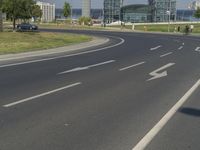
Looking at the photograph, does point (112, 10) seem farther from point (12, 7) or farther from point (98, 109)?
point (98, 109)

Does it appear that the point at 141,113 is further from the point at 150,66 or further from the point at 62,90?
the point at 150,66

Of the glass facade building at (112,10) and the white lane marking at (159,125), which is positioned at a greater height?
the glass facade building at (112,10)

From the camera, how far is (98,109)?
353 inches

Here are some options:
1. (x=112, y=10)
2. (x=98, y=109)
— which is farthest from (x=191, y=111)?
(x=112, y=10)

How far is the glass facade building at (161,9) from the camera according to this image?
12743 centimetres

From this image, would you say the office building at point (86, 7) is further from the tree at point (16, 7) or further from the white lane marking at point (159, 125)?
the white lane marking at point (159, 125)

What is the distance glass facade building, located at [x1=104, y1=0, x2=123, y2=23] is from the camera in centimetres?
13375

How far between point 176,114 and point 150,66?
932 cm

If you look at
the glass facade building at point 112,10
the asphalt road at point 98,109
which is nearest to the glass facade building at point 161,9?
the glass facade building at point 112,10

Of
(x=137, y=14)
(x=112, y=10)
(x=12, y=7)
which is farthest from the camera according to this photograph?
(x=137, y=14)

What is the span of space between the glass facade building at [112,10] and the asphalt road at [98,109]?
119m

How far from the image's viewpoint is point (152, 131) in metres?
7.21

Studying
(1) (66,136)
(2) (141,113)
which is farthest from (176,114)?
(1) (66,136)

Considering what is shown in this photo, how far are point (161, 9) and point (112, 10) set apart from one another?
15.6 metres
